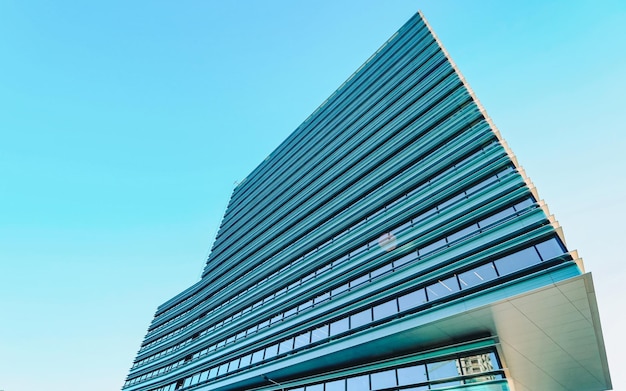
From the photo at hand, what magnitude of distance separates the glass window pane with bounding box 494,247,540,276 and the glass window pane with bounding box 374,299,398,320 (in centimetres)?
644

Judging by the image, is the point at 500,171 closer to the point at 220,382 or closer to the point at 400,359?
the point at 400,359

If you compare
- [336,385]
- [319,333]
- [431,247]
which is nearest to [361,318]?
[319,333]

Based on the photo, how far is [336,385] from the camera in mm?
20484

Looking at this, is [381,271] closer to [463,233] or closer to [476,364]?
[463,233]

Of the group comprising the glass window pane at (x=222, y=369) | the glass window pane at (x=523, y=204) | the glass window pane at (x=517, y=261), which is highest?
the glass window pane at (x=523, y=204)

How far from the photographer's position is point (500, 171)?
1939 cm

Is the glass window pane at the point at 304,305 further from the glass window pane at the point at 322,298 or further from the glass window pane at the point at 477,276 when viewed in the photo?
the glass window pane at the point at 477,276

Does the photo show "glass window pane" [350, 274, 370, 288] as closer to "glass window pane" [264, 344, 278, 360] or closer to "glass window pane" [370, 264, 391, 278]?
"glass window pane" [370, 264, 391, 278]

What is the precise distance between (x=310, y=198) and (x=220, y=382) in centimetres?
2180

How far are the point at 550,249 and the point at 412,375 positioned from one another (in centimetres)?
947

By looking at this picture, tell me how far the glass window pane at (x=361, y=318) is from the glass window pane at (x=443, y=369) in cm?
473

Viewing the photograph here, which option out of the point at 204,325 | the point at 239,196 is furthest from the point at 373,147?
the point at 239,196

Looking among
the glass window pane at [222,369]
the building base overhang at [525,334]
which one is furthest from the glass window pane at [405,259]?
the glass window pane at [222,369]

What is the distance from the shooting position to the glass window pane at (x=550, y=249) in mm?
13811
